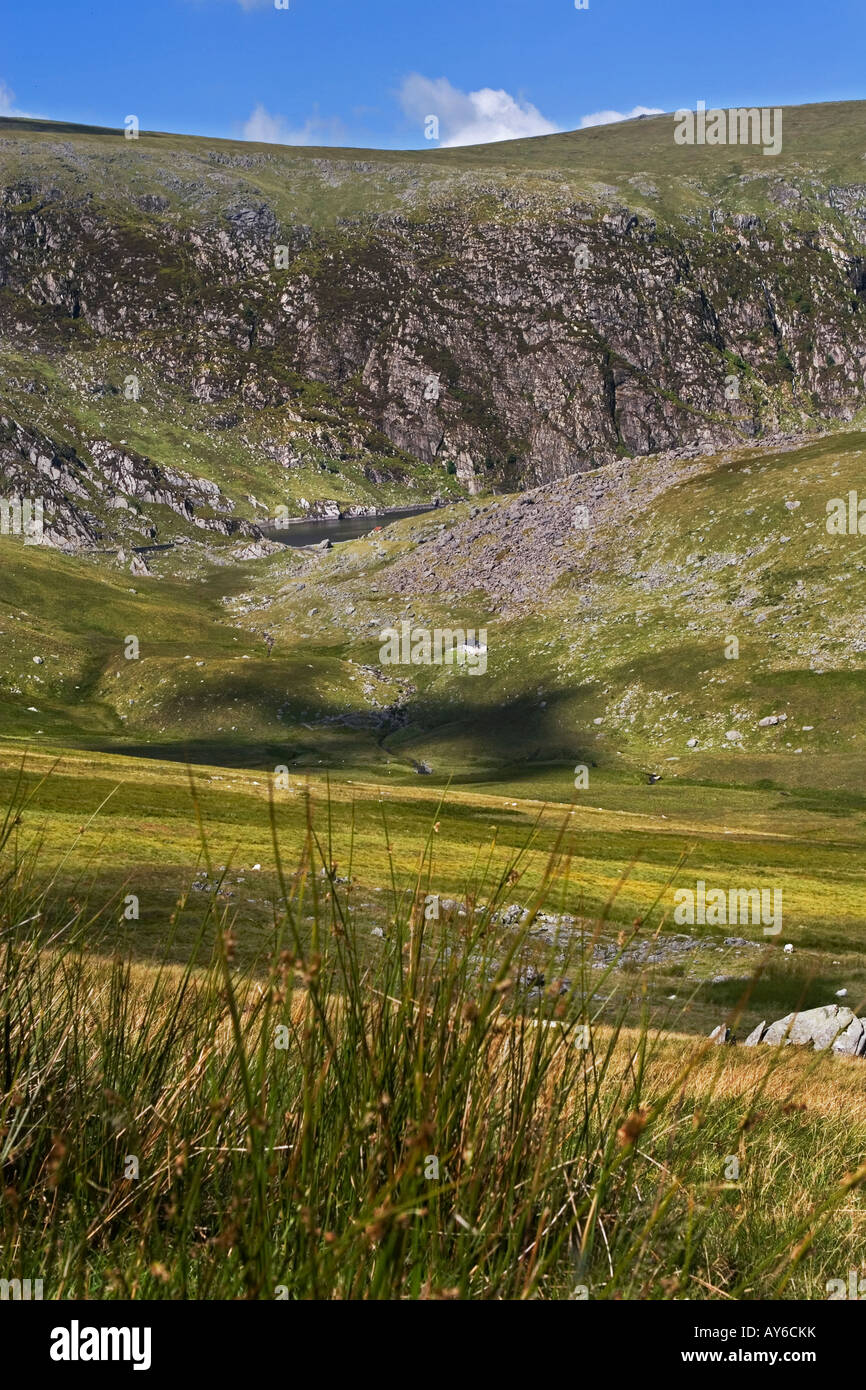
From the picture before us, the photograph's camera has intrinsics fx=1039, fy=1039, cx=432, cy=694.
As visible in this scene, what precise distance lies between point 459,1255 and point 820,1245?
3.87 metres

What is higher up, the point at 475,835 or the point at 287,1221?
the point at 287,1221

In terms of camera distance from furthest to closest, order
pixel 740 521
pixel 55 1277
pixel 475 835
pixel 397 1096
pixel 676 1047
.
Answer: pixel 740 521 < pixel 475 835 < pixel 676 1047 < pixel 397 1096 < pixel 55 1277

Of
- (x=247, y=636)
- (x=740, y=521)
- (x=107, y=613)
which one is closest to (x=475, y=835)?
(x=740, y=521)

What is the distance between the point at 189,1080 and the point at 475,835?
59.0m

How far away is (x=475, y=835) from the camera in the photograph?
64.5 m

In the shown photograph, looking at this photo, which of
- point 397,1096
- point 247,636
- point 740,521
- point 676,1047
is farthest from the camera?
point 247,636

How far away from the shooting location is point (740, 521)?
128 m

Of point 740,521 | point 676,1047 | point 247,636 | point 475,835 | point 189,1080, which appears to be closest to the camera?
point 189,1080

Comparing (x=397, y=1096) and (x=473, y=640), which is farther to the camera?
(x=473, y=640)
